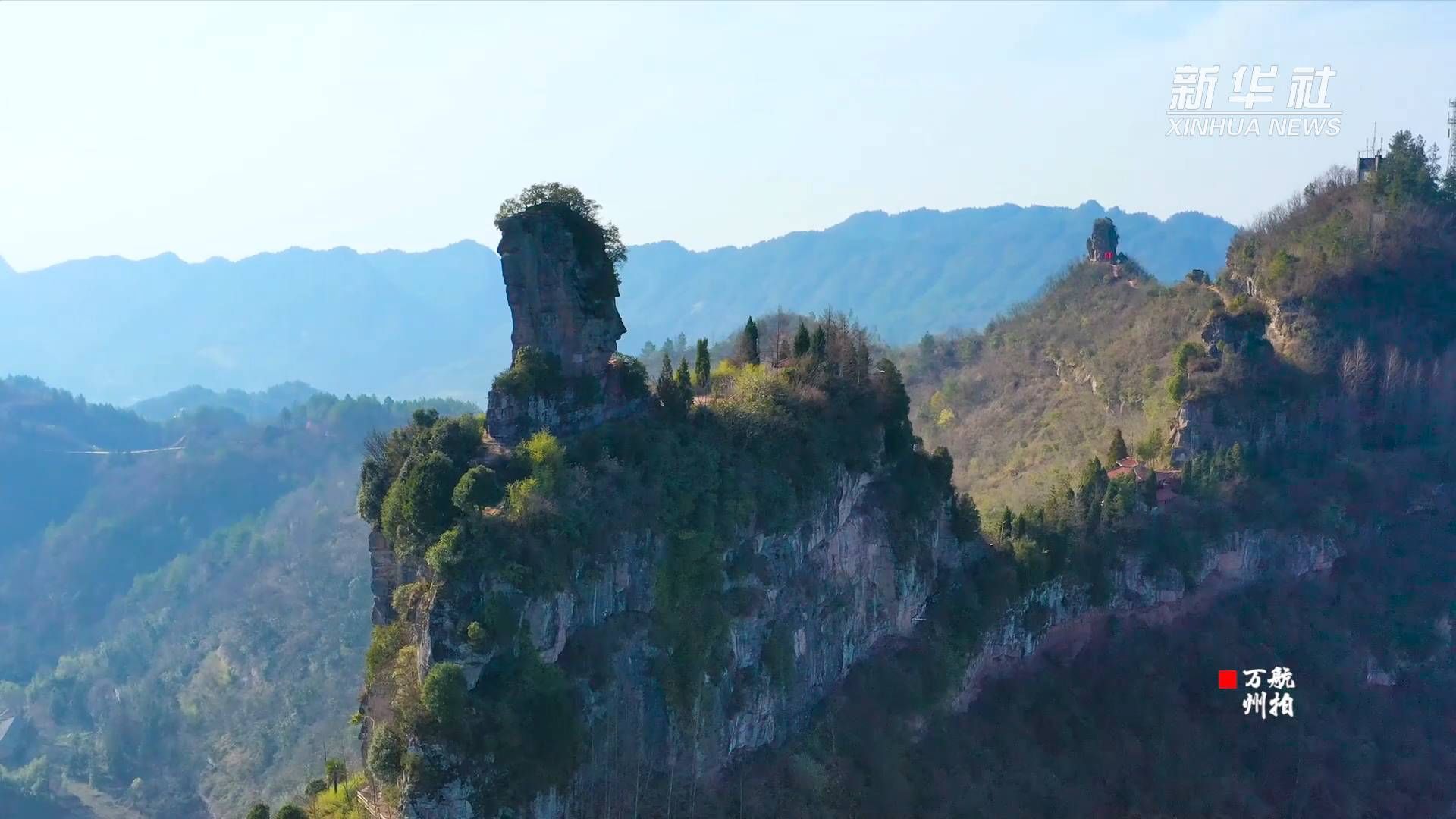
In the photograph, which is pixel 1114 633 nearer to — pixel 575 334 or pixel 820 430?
pixel 820 430

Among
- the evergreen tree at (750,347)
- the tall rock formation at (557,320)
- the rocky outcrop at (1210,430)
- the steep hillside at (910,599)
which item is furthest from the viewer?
the rocky outcrop at (1210,430)

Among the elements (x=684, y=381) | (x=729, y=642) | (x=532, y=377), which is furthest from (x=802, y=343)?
(x=729, y=642)

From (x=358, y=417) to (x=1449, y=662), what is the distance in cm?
10780

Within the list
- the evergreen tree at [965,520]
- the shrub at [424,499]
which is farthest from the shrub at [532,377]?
the evergreen tree at [965,520]

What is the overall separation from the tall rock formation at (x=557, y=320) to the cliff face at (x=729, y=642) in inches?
165

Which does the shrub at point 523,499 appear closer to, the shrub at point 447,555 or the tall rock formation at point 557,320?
the shrub at point 447,555

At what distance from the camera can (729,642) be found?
Answer: 30906mm

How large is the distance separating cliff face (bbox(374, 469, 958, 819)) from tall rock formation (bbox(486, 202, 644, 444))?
13.7 ft

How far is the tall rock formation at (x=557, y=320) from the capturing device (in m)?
30.1

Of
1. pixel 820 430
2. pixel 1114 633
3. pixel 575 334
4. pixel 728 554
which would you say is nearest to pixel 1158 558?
pixel 1114 633

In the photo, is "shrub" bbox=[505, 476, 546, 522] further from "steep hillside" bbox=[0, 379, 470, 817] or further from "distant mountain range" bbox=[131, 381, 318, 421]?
"distant mountain range" bbox=[131, 381, 318, 421]

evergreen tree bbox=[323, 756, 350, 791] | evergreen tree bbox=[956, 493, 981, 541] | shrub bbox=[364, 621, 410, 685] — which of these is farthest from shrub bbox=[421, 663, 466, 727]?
evergreen tree bbox=[956, 493, 981, 541]

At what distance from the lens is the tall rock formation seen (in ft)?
98.7

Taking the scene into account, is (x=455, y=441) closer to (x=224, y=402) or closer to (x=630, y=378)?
(x=630, y=378)
